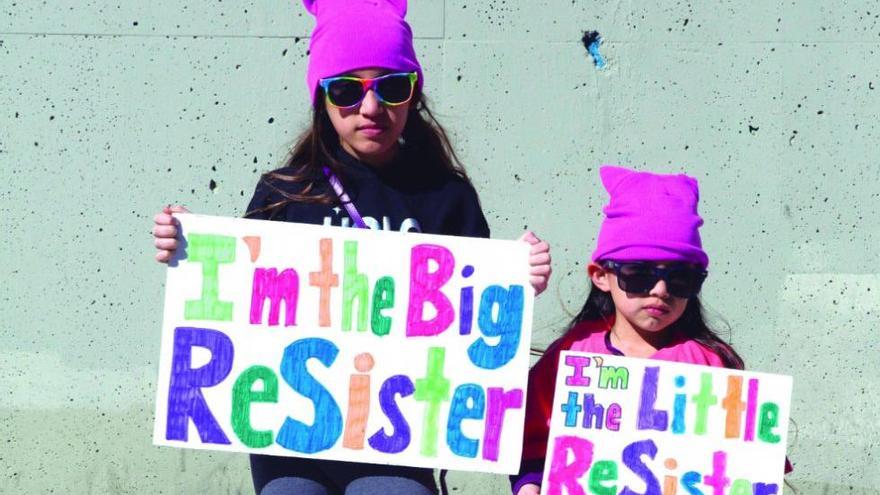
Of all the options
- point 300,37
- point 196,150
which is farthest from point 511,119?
point 196,150

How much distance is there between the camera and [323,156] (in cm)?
323

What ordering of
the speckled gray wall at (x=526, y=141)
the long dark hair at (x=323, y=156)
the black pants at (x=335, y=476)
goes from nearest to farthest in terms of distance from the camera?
1. the black pants at (x=335, y=476)
2. the long dark hair at (x=323, y=156)
3. the speckled gray wall at (x=526, y=141)

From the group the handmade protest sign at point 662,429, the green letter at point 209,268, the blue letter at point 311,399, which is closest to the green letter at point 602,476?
the handmade protest sign at point 662,429

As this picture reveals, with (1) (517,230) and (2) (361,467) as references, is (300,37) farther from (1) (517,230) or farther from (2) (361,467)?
(2) (361,467)

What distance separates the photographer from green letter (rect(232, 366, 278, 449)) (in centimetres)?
309

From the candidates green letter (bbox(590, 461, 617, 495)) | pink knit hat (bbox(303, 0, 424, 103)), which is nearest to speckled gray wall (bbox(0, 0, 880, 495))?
pink knit hat (bbox(303, 0, 424, 103))

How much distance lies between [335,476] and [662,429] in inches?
29.1

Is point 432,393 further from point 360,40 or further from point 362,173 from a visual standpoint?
point 360,40

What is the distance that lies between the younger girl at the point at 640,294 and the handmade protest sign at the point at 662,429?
123 mm

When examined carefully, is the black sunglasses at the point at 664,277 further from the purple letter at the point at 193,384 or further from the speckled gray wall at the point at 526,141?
the speckled gray wall at the point at 526,141

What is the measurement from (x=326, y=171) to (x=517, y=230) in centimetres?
146

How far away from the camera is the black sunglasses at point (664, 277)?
121 inches

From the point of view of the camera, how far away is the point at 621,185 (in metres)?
3.21

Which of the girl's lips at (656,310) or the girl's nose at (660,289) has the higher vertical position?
the girl's nose at (660,289)
